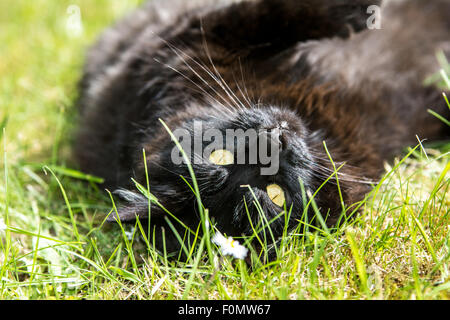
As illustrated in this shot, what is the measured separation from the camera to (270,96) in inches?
68.5

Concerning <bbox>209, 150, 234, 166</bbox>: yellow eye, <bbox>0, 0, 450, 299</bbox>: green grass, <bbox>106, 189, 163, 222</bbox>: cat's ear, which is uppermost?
<bbox>209, 150, 234, 166</bbox>: yellow eye

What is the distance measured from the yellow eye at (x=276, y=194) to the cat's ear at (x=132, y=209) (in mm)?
361

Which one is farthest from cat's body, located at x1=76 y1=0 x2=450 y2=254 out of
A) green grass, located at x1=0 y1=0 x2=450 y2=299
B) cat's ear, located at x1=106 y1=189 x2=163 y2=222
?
green grass, located at x1=0 y1=0 x2=450 y2=299

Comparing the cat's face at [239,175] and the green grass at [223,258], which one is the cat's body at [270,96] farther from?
the green grass at [223,258]

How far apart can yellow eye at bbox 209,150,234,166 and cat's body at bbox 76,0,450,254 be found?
0.10 ft

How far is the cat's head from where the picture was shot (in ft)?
4.61

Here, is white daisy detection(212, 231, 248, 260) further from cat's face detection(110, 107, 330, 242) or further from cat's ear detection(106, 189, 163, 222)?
cat's ear detection(106, 189, 163, 222)

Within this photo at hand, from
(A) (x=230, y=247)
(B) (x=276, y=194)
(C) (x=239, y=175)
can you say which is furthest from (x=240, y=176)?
(A) (x=230, y=247)

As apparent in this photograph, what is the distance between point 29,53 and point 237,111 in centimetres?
196

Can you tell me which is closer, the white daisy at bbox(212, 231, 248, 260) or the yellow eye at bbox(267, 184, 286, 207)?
the white daisy at bbox(212, 231, 248, 260)

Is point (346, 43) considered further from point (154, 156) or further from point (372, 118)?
point (154, 156)

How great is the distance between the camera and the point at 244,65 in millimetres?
1872

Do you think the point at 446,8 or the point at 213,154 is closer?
the point at 213,154
